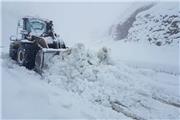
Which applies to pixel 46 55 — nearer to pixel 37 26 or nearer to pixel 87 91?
pixel 87 91

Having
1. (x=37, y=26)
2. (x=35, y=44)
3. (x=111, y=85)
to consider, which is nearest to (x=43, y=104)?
(x=111, y=85)

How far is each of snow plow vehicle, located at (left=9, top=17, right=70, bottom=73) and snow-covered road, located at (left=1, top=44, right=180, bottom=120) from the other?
28 centimetres

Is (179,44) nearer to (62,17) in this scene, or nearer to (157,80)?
(157,80)

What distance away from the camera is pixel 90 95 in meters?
5.88

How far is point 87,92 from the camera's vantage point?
19.7ft

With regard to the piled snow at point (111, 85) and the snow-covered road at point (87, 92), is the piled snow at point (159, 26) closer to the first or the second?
the snow-covered road at point (87, 92)

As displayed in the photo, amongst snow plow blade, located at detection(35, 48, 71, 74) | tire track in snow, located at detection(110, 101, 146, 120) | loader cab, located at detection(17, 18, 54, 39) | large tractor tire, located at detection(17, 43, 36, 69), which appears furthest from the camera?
loader cab, located at detection(17, 18, 54, 39)

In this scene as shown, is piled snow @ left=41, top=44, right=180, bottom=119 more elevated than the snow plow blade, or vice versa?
the snow plow blade

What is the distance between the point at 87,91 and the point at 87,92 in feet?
0.17

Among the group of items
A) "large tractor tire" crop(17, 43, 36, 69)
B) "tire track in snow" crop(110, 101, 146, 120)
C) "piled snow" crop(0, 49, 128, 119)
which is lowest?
"tire track in snow" crop(110, 101, 146, 120)

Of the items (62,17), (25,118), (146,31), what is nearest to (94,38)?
(62,17)

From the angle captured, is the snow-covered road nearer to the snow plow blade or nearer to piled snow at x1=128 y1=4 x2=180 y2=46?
the snow plow blade

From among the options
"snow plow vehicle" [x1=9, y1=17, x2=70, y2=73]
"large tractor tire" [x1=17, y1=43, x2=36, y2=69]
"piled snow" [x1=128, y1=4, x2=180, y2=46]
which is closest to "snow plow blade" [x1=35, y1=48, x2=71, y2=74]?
"snow plow vehicle" [x1=9, y1=17, x2=70, y2=73]

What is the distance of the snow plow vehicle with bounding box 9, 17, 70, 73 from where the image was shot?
25.3 ft
